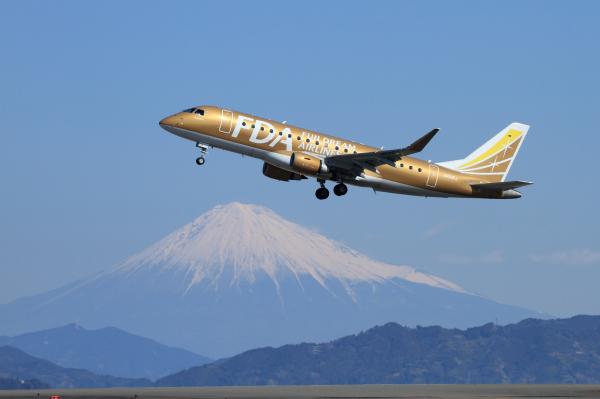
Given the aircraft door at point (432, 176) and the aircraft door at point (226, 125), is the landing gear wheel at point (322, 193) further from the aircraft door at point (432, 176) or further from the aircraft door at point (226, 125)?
the aircraft door at point (226, 125)

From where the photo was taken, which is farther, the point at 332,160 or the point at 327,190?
the point at 327,190

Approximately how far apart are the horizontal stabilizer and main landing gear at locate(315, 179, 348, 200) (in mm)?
10766

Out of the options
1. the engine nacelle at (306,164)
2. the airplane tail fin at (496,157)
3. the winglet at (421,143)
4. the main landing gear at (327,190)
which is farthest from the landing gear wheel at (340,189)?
the airplane tail fin at (496,157)

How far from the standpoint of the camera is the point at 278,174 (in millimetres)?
85875

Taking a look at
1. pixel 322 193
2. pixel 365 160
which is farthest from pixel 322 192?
pixel 365 160

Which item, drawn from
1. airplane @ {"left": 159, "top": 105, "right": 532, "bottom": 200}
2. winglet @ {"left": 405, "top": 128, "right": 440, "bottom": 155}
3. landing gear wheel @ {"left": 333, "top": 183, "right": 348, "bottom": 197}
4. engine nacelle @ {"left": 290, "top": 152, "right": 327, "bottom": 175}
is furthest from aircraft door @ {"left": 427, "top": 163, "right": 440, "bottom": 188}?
engine nacelle @ {"left": 290, "top": 152, "right": 327, "bottom": 175}

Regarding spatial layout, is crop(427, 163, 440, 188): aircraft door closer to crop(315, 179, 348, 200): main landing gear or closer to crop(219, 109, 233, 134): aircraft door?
crop(315, 179, 348, 200): main landing gear

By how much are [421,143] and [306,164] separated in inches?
342

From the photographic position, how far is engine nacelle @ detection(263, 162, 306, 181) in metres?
85.7

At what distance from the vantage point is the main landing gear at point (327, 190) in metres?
84.8

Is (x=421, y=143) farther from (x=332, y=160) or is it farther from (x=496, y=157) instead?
(x=496, y=157)

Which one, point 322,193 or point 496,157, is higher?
point 496,157

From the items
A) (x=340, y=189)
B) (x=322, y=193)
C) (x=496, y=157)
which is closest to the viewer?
(x=340, y=189)

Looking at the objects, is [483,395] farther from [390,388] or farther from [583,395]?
[390,388]
